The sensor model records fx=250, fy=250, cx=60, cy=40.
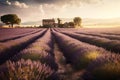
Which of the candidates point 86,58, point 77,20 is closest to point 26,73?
Answer: point 86,58

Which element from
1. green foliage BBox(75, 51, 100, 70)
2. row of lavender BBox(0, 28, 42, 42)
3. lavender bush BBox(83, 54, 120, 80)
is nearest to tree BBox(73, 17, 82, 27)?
A: row of lavender BBox(0, 28, 42, 42)

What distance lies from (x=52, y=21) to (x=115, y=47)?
97.7m

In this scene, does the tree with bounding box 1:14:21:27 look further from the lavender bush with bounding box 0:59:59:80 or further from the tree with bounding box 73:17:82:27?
the lavender bush with bounding box 0:59:59:80

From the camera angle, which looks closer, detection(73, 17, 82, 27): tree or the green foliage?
the green foliage

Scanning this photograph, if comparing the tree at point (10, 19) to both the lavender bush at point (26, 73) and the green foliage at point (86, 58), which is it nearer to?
the green foliage at point (86, 58)

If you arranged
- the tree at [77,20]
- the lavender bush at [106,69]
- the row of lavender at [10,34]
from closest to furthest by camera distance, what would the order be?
1. the lavender bush at [106,69]
2. the row of lavender at [10,34]
3. the tree at [77,20]

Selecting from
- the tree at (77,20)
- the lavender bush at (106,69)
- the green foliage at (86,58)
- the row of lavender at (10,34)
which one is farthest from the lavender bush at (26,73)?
the tree at (77,20)

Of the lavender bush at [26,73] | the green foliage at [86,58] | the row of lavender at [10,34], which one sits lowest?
the row of lavender at [10,34]

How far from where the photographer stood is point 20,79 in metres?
3.93

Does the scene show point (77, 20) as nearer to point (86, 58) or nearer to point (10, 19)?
point (10, 19)

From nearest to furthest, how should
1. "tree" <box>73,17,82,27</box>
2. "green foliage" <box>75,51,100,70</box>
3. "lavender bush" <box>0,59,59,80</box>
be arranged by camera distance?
"lavender bush" <box>0,59,59,80</box>
"green foliage" <box>75,51,100,70</box>
"tree" <box>73,17,82,27</box>

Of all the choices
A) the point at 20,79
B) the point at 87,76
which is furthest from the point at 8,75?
the point at 87,76

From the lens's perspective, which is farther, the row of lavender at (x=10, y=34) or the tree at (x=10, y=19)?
the tree at (x=10, y=19)

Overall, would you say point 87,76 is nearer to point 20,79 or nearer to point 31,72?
point 31,72
